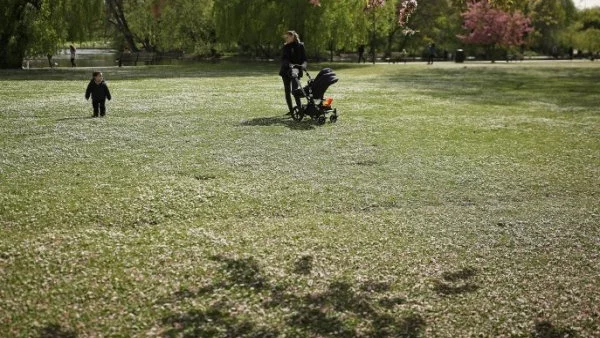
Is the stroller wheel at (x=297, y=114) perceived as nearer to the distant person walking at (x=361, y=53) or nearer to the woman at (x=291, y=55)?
the woman at (x=291, y=55)

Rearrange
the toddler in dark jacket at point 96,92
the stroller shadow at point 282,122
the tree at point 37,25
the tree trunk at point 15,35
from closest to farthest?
the stroller shadow at point 282,122 < the toddler in dark jacket at point 96,92 < the tree at point 37,25 < the tree trunk at point 15,35

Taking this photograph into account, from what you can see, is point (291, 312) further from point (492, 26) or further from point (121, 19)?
point (492, 26)

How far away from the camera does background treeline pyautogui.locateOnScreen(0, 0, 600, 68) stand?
3912 cm

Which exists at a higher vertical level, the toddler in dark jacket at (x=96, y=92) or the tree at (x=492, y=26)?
the tree at (x=492, y=26)

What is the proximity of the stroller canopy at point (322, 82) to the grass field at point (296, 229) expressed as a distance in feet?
3.58

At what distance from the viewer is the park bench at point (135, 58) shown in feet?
178

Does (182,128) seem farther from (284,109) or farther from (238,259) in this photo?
(238,259)

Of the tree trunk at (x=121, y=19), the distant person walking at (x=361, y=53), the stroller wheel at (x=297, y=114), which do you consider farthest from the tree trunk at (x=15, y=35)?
the distant person walking at (x=361, y=53)

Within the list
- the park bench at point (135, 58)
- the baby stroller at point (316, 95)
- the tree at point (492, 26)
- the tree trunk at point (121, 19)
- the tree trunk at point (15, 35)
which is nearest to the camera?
the baby stroller at point (316, 95)

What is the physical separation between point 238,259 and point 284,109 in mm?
14396

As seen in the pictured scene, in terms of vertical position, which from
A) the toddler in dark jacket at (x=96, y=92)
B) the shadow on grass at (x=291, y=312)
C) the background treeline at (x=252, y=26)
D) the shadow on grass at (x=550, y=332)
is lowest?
the shadow on grass at (x=550, y=332)

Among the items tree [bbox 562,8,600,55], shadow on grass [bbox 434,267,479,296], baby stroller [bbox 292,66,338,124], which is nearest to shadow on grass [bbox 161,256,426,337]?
shadow on grass [bbox 434,267,479,296]

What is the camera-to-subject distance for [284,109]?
70.0 feet

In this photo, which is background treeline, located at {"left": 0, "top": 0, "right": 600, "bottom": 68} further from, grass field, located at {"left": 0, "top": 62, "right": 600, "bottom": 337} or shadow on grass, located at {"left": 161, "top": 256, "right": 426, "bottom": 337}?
shadow on grass, located at {"left": 161, "top": 256, "right": 426, "bottom": 337}
